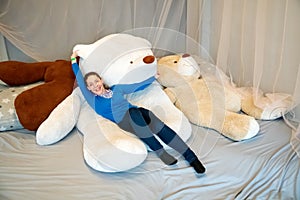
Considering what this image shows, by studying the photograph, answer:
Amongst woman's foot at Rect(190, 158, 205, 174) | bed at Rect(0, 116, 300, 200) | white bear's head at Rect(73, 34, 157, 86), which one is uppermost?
white bear's head at Rect(73, 34, 157, 86)

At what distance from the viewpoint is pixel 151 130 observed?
1480 millimetres

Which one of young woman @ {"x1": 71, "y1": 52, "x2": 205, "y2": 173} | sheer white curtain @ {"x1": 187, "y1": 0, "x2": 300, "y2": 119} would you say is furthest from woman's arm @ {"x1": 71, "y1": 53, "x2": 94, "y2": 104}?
sheer white curtain @ {"x1": 187, "y1": 0, "x2": 300, "y2": 119}

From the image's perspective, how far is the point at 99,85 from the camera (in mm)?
1515

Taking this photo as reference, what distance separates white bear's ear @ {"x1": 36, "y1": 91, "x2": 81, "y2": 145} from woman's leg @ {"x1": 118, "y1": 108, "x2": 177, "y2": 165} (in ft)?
0.80

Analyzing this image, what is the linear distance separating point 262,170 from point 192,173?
28 cm

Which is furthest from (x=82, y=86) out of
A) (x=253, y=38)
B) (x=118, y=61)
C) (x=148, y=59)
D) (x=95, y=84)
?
(x=253, y=38)

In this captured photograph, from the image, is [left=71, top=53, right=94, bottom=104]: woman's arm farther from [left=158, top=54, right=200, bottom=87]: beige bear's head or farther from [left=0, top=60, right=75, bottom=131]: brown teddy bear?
[left=158, top=54, right=200, bottom=87]: beige bear's head

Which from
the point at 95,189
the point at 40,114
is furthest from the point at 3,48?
the point at 95,189

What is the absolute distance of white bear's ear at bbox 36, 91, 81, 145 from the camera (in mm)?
1523

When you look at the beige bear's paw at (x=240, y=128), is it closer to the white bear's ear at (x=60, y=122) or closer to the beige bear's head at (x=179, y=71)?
the beige bear's head at (x=179, y=71)

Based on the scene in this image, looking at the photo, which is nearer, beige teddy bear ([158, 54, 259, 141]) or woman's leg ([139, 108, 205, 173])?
woman's leg ([139, 108, 205, 173])

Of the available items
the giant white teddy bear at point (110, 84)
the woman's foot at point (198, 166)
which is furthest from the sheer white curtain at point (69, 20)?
the woman's foot at point (198, 166)

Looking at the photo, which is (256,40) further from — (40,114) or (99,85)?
(40,114)

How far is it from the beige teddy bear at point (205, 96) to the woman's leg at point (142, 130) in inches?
11.5
